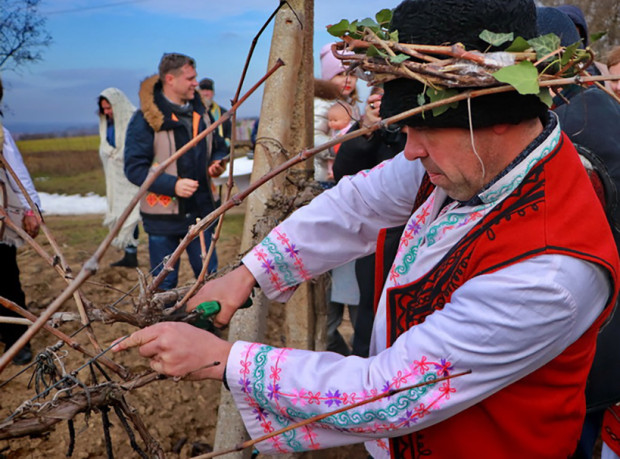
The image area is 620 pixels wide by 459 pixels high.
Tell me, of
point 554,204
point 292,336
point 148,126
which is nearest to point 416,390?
point 554,204

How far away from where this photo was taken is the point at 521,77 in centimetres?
103

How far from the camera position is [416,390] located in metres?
1.12

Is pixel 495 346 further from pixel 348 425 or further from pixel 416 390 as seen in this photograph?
pixel 348 425

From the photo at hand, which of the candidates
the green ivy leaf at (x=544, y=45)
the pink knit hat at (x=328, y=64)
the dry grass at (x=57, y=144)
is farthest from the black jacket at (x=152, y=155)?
the dry grass at (x=57, y=144)

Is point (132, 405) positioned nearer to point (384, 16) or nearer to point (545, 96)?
point (384, 16)

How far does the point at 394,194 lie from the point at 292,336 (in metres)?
1.44

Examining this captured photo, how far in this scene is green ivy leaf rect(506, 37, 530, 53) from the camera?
3.57 feet

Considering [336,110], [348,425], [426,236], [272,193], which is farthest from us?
[336,110]

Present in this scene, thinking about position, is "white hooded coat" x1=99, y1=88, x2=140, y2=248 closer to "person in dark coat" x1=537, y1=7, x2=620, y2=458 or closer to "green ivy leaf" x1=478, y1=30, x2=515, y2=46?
"person in dark coat" x1=537, y1=7, x2=620, y2=458

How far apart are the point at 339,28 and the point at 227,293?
77 cm

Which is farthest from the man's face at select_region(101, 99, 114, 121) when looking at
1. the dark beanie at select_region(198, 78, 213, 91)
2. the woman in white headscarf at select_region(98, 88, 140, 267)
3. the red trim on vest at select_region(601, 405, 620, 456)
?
the red trim on vest at select_region(601, 405, 620, 456)

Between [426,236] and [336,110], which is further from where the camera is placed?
[336,110]

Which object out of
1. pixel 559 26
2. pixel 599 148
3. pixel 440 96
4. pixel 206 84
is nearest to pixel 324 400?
pixel 440 96

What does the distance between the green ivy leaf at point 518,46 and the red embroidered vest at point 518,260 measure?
9.4 inches
